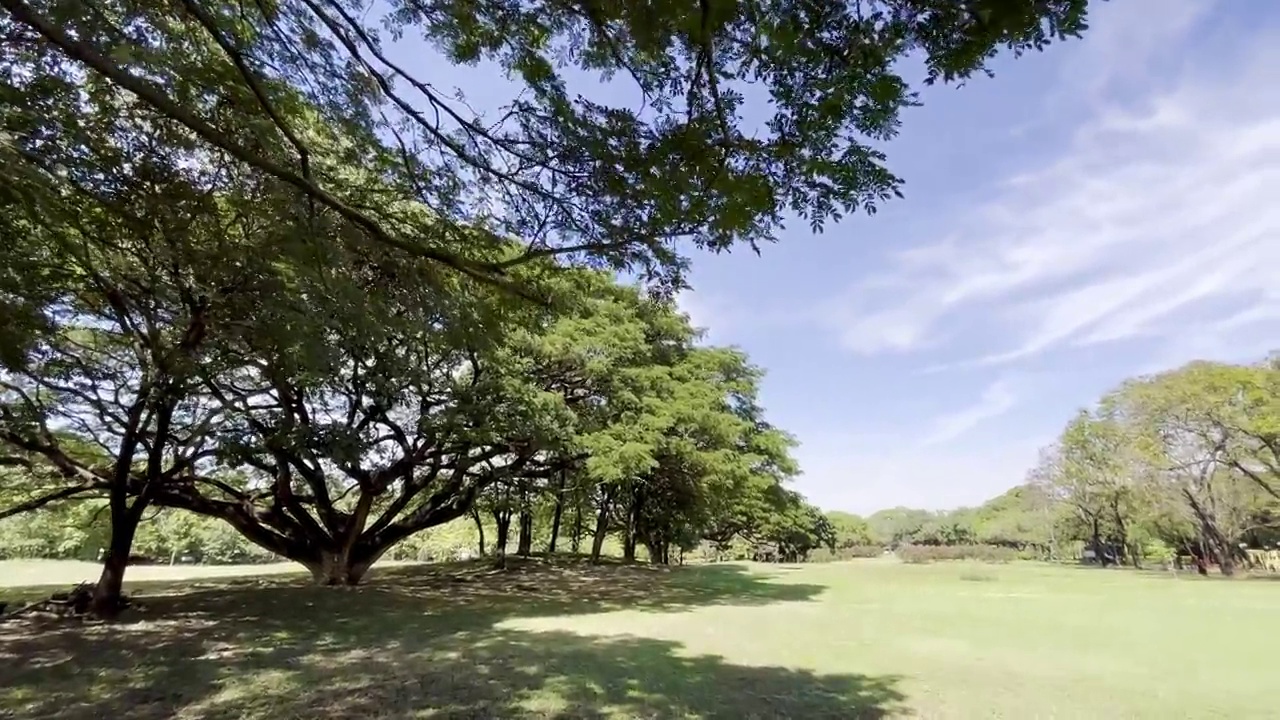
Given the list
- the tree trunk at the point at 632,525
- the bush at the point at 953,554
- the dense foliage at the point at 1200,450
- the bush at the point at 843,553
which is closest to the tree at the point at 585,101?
the tree trunk at the point at 632,525

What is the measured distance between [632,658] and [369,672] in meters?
2.06

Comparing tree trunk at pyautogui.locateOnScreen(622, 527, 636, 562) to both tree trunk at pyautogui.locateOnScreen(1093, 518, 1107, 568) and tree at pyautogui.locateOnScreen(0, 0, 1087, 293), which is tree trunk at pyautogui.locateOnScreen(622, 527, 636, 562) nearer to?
tree at pyautogui.locateOnScreen(0, 0, 1087, 293)

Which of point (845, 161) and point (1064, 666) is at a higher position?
point (845, 161)

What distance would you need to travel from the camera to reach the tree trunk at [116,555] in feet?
25.9

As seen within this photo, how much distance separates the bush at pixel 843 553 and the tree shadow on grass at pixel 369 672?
2715 centimetres

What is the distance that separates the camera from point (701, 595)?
11742 millimetres

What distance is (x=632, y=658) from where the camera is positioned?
564 centimetres

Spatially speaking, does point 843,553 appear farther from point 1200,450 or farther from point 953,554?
point 1200,450

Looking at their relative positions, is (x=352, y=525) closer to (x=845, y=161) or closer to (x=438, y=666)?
(x=438, y=666)

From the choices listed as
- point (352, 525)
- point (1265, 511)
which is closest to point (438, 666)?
point (352, 525)

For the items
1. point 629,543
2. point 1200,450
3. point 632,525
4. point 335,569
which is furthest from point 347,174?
point 1200,450

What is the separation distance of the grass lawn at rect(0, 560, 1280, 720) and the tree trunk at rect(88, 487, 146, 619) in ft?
1.37

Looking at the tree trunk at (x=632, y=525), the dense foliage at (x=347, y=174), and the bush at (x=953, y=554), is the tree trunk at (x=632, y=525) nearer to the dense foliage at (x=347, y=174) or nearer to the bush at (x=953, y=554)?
the dense foliage at (x=347, y=174)

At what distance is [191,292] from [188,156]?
6.91ft
